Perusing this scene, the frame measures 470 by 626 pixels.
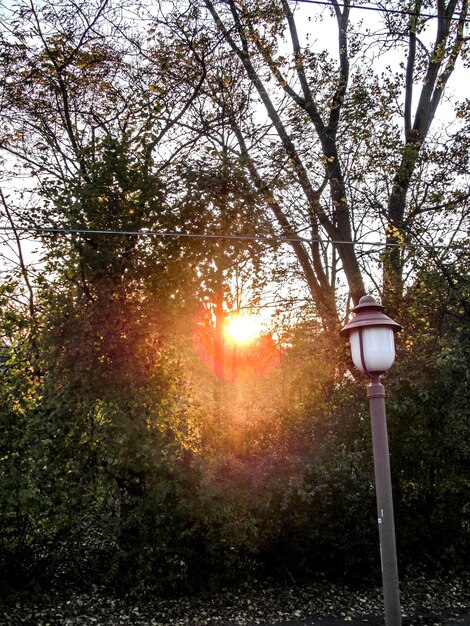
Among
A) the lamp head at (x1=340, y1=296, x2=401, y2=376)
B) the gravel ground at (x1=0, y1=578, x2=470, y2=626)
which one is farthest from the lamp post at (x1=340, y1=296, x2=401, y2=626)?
the gravel ground at (x1=0, y1=578, x2=470, y2=626)

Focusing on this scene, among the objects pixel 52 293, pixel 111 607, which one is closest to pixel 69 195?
pixel 52 293

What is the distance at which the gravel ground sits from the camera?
4.64 metres

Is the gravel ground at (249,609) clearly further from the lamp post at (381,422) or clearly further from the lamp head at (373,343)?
the lamp head at (373,343)

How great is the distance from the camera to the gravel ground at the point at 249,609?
4.64 meters

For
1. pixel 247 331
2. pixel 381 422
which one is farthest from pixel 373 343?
pixel 247 331

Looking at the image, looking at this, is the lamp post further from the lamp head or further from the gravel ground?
the gravel ground

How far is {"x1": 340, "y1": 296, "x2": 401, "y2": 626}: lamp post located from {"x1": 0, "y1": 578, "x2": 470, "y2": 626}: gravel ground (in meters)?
1.56

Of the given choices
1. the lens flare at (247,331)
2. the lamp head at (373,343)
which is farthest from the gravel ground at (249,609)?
the lens flare at (247,331)

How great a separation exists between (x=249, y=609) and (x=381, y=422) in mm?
2472

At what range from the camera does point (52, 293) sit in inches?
209

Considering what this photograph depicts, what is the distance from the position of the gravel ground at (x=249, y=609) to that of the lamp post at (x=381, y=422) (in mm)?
1560

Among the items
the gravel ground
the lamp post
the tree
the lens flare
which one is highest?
the tree

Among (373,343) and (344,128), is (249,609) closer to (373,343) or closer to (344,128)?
(373,343)

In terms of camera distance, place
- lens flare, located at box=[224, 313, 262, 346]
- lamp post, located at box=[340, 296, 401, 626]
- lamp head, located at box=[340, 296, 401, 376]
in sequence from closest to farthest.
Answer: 1. lamp post, located at box=[340, 296, 401, 626]
2. lamp head, located at box=[340, 296, 401, 376]
3. lens flare, located at box=[224, 313, 262, 346]
